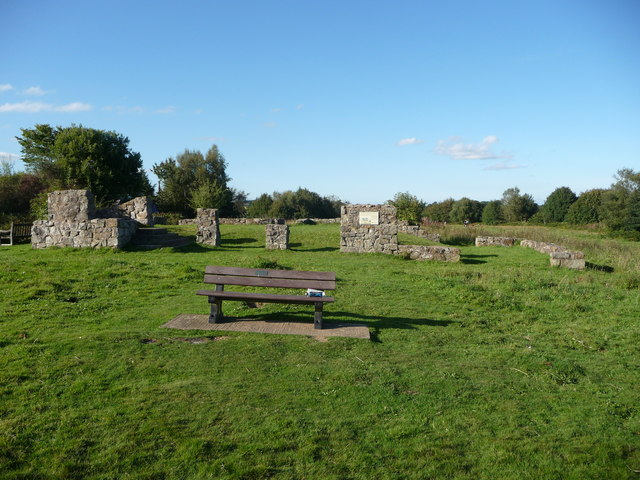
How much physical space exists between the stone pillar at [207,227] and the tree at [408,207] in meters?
16.8

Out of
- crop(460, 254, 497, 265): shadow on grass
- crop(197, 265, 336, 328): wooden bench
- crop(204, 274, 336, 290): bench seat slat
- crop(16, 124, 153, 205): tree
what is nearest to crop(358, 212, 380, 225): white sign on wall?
crop(460, 254, 497, 265): shadow on grass

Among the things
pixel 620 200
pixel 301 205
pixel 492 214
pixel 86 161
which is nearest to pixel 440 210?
pixel 492 214

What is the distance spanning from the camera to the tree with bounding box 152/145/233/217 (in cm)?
4612

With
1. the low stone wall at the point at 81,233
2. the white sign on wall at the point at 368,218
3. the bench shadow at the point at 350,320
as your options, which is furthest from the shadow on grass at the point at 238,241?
the bench shadow at the point at 350,320

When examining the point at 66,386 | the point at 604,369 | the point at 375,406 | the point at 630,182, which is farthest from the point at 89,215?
the point at 630,182

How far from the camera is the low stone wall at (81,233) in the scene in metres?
16.1

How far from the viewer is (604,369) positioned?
6.28 metres

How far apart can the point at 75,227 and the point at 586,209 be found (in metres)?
52.7

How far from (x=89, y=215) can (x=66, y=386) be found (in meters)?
13.3

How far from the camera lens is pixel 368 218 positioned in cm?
1897

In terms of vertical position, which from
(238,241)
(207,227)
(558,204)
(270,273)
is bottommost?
(238,241)

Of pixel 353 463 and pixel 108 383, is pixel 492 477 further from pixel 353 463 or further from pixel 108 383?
pixel 108 383

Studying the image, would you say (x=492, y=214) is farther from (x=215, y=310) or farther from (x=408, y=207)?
(x=215, y=310)

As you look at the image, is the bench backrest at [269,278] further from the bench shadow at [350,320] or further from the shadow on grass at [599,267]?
the shadow on grass at [599,267]
